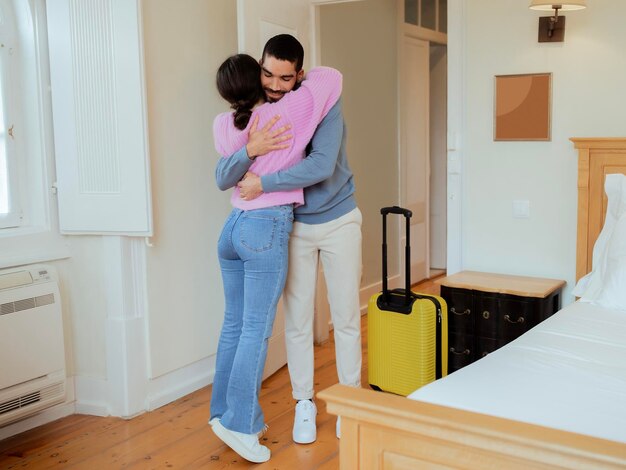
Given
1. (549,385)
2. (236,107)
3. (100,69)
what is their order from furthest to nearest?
(100,69)
(236,107)
(549,385)

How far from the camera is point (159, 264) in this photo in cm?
351

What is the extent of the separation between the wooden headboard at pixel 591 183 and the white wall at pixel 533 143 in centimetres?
9

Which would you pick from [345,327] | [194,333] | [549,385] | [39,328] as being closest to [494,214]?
[345,327]

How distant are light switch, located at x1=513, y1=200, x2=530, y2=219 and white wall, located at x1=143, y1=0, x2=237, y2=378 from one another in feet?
4.73

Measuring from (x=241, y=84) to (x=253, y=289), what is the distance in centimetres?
74

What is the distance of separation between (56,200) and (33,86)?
1.64 ft

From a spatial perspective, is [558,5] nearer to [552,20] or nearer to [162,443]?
[552,20]

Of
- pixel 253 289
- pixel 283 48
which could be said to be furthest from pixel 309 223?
pixel 283 48

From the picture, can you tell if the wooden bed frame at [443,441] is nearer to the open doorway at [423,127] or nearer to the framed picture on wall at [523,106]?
the framed picture on wall at [523,106]

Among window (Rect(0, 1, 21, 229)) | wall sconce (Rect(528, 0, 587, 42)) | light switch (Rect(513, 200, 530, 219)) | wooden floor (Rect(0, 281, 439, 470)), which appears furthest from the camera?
light switch (Rect(513, 200, 530, 219))

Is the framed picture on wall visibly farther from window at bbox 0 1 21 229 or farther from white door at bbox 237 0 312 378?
window at bbox 0 1 21 229

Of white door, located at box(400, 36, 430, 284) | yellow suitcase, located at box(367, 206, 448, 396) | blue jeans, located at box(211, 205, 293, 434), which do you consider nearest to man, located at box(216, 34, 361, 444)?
blue jeans, located at box(211, 205, 293, 434)

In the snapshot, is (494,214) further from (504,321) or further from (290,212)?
(290,212)

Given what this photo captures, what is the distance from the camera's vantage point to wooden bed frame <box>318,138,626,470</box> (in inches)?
57.2
